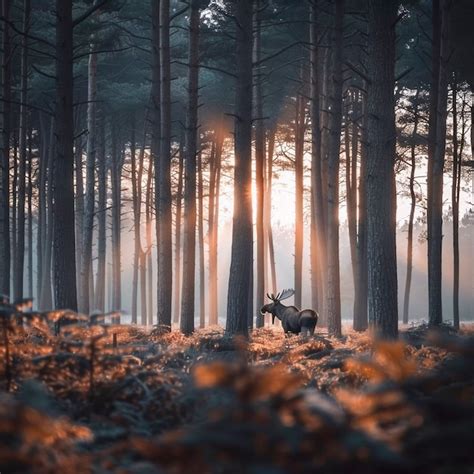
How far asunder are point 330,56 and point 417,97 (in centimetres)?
562

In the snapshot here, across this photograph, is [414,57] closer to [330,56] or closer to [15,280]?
[330,56]

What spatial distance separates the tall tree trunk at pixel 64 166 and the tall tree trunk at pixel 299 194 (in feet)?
50.2

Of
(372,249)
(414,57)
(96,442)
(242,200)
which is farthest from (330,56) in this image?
(96,442)

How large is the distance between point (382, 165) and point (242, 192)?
13.3 ft

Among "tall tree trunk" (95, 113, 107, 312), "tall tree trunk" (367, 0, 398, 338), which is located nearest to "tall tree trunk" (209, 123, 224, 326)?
"tall tree trunk" (95, 113, 107, 312)

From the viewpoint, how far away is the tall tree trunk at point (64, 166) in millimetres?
12062

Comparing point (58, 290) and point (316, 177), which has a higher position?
point (316, 177)

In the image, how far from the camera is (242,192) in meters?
15.2

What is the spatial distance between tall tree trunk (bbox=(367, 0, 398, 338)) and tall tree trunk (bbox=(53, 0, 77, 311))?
16.1 ft

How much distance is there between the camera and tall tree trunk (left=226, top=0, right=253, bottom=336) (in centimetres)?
1498

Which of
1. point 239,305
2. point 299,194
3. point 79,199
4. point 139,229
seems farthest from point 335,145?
point 139,229

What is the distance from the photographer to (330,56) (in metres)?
26.4

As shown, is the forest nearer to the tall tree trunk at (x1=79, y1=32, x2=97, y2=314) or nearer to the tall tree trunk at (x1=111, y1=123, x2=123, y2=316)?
the tall tree trunk at (x1=79, y1=32, x2=97, y2=314)

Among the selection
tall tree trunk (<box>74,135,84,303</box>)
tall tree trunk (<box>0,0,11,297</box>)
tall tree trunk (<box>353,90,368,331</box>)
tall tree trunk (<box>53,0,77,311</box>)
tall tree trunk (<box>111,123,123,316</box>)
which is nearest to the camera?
tall tree trunk (<box>53,0,77,311</box>)
